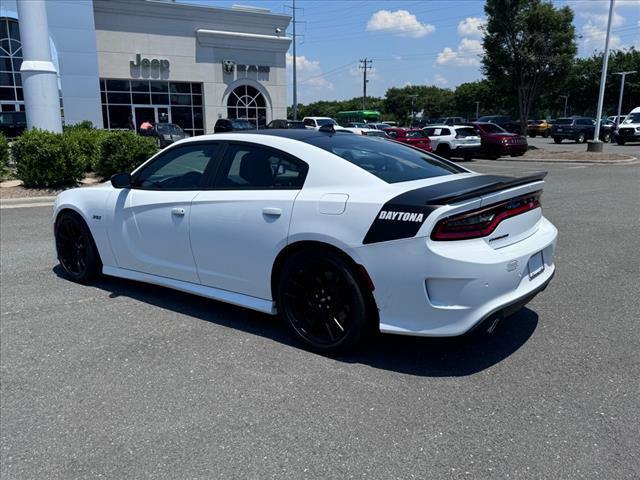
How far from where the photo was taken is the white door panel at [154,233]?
178 inches

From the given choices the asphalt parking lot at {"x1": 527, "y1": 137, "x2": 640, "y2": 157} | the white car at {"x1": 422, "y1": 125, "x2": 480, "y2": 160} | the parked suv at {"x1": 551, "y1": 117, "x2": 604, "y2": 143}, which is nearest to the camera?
the white car at {"x1": 422, "y1": 125, "x2": 480, "y2": 160}

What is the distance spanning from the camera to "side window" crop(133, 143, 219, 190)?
461cm

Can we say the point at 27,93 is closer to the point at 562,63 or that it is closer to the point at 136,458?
the point at 136,458

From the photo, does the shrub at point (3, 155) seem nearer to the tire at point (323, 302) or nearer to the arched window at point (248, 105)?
the tire at point (323, 302)

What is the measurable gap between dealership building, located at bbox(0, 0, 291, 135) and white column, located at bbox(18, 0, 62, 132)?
14.4 metres

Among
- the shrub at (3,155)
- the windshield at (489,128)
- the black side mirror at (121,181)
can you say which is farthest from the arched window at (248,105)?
the black side mirror at (121,181)

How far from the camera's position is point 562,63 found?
27297 millimetres

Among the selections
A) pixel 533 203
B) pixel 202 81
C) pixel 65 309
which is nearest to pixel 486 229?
pixel 533 203

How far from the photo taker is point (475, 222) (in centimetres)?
342

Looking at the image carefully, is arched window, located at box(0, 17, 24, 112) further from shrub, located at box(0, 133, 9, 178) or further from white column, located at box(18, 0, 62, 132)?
shrub, located at box(0, 133, 9, 178)

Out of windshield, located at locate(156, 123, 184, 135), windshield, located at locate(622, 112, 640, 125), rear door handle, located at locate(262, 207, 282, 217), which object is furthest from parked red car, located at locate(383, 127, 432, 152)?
rear door handle, located at locate(262, 207, 282, 217)

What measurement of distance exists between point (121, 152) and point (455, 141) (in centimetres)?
Answer: 1482

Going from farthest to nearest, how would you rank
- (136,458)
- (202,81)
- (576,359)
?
(202,81) < (576,359) < (136,458)

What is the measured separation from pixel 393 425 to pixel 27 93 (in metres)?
16.3
